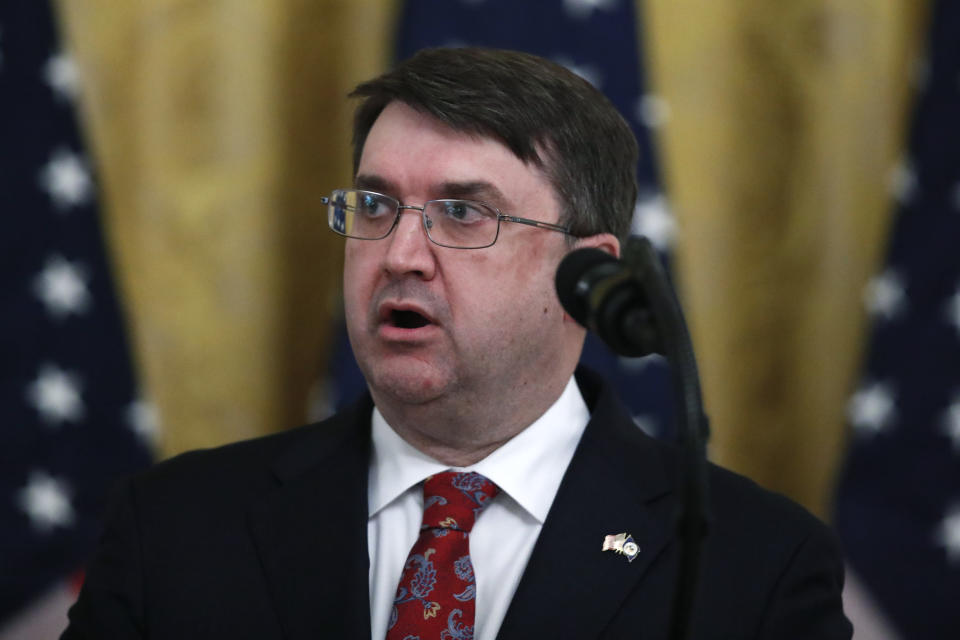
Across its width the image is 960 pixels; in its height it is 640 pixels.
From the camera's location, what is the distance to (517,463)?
172cm

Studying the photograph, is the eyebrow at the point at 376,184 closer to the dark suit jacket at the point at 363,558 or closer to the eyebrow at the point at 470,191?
the eyebrow at the point at 470,191

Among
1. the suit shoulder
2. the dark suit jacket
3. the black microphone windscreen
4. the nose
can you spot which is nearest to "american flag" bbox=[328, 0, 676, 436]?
the suit shoulder

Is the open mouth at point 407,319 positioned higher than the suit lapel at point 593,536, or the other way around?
the open mouth at point 407,319

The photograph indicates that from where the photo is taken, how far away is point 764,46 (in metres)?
2.46

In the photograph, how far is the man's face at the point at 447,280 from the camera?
162cm

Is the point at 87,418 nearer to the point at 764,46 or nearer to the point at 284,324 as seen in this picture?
the point at 284,324

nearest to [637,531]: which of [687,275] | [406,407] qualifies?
[406,407]

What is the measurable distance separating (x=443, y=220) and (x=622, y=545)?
0.61 meters

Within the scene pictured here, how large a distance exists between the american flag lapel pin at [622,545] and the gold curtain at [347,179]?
3.12ft

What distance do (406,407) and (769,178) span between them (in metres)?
1.26

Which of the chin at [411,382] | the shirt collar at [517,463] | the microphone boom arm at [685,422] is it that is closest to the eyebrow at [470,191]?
the chin at [411,382]

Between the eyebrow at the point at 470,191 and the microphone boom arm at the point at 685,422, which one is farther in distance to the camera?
the eyebrow at the point at 470,191

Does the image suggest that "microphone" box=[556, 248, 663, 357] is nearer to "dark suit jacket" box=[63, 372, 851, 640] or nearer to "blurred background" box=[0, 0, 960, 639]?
"dark suit jacket" box=[63, 372, 851, 640]

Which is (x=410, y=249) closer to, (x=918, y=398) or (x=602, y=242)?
(x=602, y=242)
